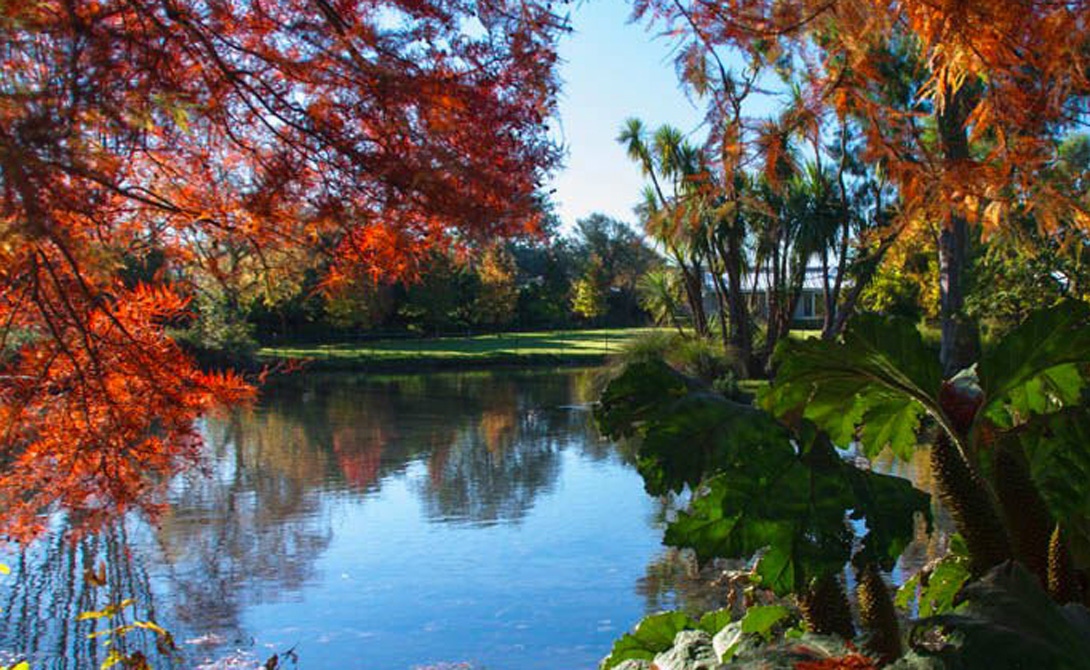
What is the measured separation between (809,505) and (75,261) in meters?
3.47

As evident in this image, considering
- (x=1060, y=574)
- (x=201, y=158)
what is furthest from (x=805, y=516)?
(x=201, y=158)

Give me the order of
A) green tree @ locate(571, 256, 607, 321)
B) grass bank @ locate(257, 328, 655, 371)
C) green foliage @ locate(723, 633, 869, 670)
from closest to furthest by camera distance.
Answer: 1. green foliage @ locate(723, 633, 869, 670)
2. grass bank @ locate(257, 328, 655, 371)
3. green tree @ locate(571, 256, 607, 321)

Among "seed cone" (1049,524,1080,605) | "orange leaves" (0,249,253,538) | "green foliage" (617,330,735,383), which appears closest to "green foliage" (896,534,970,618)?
"seed cone" (1049,524,1080,605)

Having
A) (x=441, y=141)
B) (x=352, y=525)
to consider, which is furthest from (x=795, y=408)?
(x=352, y=525)

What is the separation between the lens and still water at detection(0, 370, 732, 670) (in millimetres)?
5840

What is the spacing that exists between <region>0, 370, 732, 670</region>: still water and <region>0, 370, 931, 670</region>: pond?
0.02 m

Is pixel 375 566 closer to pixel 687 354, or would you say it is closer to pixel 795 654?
pixel 795 654

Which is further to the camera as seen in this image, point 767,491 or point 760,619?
point 760,619

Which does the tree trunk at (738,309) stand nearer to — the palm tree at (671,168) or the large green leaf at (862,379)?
the palm tree at (671,168)

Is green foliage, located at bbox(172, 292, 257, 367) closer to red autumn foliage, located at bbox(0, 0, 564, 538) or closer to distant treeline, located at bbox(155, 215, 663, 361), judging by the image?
distant treeline, located at bbox(155, 215, 663, 361)

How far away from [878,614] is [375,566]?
6597 millimetres

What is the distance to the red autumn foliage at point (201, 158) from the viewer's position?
3.34 m

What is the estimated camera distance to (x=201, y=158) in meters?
4.45

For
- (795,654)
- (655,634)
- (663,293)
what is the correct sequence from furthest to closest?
(663,293)
(655,634)
(795,654)
